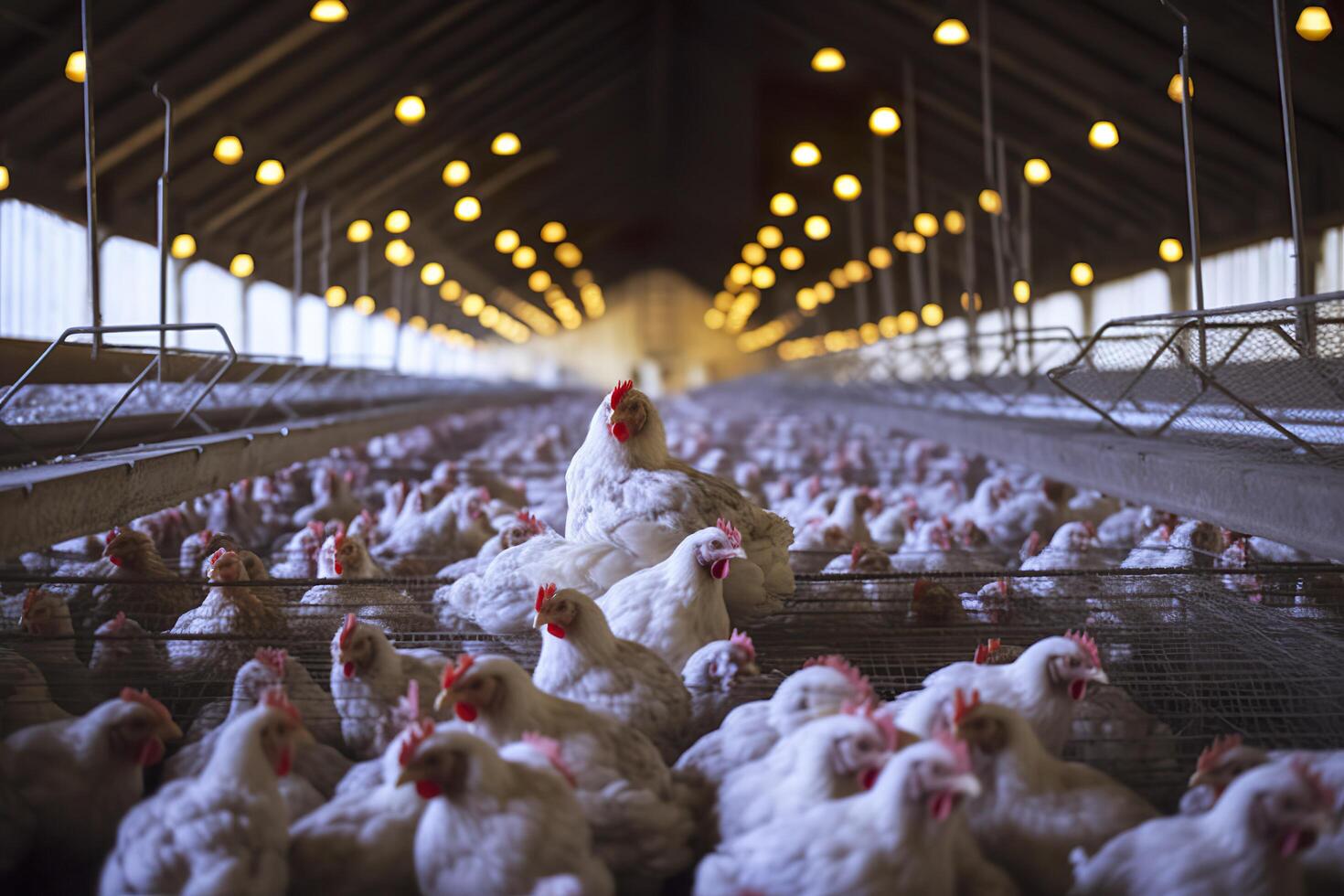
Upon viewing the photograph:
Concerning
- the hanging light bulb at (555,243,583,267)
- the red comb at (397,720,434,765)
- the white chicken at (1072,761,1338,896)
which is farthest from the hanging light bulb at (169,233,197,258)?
the hanging light bulb at (555,243,583,267)

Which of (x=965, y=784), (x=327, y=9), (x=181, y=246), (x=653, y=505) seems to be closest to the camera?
(x=965, y=784)

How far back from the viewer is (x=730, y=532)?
2.68 meters

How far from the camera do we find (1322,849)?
1.75 meters

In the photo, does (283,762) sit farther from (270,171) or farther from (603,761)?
(270,171)

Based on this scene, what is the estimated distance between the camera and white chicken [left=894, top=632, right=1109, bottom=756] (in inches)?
81.8

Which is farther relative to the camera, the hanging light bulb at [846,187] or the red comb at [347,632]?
the hanging light bulb at [846,187]

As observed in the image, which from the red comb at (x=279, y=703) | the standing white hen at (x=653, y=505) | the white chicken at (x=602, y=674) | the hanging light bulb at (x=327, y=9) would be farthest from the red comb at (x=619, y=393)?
the hanging light bulb at (x=327, y=9)

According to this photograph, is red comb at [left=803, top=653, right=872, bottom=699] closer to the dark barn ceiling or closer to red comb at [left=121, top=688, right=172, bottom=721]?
red comb at [left=121, top=688, right=172, bottom=721]

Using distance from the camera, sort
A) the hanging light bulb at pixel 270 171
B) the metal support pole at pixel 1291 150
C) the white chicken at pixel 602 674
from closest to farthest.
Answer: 1. the white chicken at pixel 602 674
2. the metal support pole at pixel 1291 150
3. the hanging light bulb at pixel 270 171

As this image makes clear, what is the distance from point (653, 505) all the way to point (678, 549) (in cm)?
37

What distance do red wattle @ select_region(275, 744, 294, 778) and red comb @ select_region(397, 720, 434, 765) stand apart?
9.5 inches

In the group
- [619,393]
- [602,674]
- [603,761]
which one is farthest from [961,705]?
[619,393]

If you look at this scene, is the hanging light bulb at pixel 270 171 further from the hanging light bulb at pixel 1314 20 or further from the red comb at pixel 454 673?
the red comb at pixel 454 673

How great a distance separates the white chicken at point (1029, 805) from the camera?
180 centimetres
